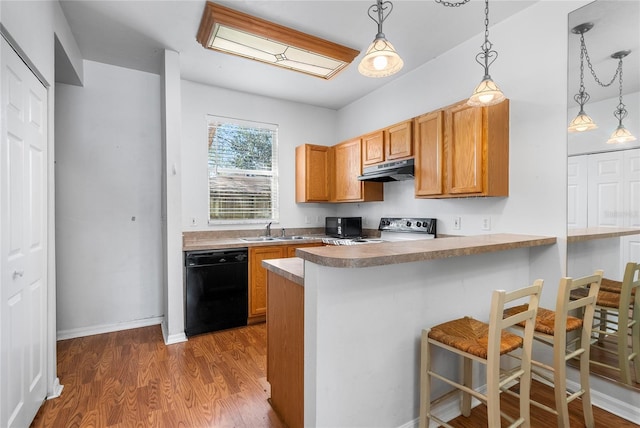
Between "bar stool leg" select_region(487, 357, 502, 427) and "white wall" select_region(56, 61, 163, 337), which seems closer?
"bar stool leg" select_region(487, 357, 502, 427)

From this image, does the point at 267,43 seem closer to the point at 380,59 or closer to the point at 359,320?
the point at 380,59

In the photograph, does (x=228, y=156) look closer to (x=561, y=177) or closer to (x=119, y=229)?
(x=119, y=229)

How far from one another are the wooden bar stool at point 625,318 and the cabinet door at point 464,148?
Result: 1027 millimetres

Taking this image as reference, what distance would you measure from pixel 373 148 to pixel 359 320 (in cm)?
259

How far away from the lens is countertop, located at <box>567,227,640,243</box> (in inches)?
75.9

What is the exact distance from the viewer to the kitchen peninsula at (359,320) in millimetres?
1434

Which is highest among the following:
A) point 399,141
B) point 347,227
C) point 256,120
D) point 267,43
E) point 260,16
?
point 260,16

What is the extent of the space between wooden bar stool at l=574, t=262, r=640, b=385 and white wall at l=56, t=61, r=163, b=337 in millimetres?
4051

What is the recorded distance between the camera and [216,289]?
3.30 metres

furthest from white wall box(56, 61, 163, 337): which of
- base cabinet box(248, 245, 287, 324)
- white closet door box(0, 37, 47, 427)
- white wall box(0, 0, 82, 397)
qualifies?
white closet door box(0, 37, 47, 427)

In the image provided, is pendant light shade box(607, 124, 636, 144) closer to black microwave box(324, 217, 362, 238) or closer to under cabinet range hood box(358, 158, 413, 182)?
under cabinet range hood box(358, 158, 413, 182)

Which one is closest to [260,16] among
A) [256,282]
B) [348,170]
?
[348,170]

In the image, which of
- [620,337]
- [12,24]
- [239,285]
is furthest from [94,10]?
[620,337]

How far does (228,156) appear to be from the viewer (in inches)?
162
